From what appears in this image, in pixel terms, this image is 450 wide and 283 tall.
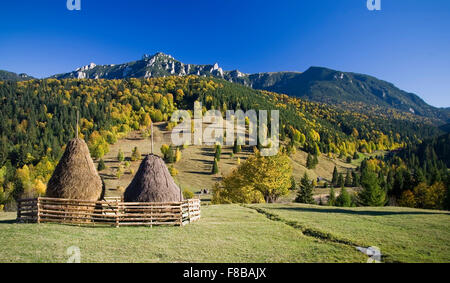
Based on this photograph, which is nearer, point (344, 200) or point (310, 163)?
point (344, 200)

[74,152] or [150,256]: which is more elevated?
[74,152]

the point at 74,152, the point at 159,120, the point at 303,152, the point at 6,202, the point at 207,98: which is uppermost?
the point at 207,98

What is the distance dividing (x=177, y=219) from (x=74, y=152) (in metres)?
11.1

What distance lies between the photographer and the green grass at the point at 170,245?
10755 millimetres

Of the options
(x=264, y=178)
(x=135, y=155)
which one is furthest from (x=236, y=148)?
(x=264, y=178)

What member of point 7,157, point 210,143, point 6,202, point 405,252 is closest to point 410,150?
point 210,143

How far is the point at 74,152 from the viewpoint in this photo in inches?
847

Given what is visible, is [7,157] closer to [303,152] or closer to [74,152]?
[74,152]

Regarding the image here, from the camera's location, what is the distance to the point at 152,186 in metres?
20.9

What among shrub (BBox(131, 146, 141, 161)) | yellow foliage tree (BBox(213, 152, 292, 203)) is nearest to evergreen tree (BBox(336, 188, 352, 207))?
yellow foliage tree (BBox(213, 152, 292, 203))

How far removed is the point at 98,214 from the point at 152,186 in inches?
177

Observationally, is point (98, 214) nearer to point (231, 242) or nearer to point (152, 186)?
point (152, 186)

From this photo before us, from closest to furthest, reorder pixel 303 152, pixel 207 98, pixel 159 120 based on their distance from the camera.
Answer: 1. pixel 303 152
2. pixel 159 120
3. pixel 207 98
